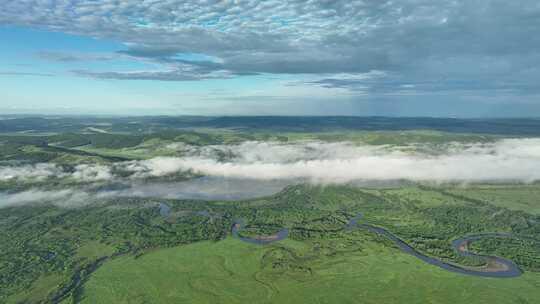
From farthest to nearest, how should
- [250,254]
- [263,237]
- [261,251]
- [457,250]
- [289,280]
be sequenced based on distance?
[263,237]
[457,250]
[261,251]
[250,254]
[289,280]

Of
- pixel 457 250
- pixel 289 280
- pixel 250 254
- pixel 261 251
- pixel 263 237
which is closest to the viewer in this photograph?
pixel 289 280

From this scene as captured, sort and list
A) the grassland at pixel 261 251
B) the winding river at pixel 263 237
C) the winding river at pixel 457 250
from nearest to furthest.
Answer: the grassland at pixel 261 251, the winding river at pixel 457 250, the winding river at pixel 263 237

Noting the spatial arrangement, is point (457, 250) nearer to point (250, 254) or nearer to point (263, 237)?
point (263, 237)

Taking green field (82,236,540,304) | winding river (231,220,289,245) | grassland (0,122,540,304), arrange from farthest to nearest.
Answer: winding river (231,220,289,245) < grassland (0,122,540,304) < green field (82,236,540,304)

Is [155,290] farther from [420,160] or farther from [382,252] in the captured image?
[420,160]

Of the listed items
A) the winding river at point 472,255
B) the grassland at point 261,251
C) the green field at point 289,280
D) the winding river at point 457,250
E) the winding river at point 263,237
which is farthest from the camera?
the winding river at point 263,237

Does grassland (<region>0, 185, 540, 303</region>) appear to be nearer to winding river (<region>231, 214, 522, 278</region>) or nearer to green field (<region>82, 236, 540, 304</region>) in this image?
green field (<region>82, 236, 540, 304</region>)

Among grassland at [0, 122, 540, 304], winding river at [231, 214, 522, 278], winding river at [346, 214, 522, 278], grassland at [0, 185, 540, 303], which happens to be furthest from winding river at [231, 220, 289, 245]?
winding river at [346, 214, 522, 278]

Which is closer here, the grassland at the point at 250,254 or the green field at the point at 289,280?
the green field at the point at 289,280

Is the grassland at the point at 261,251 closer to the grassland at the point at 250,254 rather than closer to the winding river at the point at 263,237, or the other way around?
the grassland at the point at 250,254

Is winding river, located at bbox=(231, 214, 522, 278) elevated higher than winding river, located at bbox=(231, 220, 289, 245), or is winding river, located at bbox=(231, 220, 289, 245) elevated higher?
winding river, located at bbox=(231, 214, 522, 278)

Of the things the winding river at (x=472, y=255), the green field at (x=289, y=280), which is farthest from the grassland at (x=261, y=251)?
the winding river at (x=472, y=255)

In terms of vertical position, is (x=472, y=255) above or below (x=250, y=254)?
above

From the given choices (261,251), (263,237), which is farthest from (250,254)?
(263,237)
